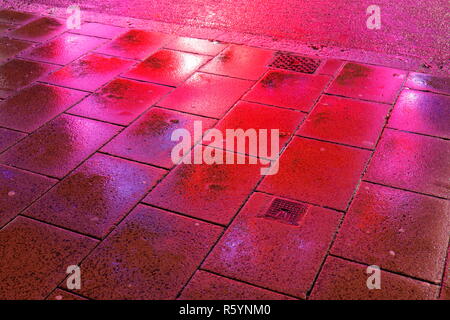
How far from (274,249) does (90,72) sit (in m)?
3.00

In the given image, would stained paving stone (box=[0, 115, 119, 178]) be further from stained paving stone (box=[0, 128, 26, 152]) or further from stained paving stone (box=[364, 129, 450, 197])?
stained paving stone (box=[364, 129, 450, 197])

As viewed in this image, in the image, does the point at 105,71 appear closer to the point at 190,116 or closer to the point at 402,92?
the point at 190,116

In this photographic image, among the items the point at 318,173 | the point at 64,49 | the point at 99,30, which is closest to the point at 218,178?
the point at 318,173

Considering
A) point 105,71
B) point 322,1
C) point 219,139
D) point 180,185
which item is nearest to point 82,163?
point 180,185

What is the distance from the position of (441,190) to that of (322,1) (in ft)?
13.1

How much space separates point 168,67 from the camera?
5.02 meters

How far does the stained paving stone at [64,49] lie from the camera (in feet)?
17.3

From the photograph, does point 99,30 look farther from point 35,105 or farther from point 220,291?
point 220,291

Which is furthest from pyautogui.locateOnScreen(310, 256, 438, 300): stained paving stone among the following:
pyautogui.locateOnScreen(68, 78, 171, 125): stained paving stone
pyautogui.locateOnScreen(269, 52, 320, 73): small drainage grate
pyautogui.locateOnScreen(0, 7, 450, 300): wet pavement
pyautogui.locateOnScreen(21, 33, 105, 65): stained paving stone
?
pyautogui.locateOnScreen(21, 33, 105, 65): stained paving stone

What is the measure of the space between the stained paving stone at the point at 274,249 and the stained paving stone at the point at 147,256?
14 centimetres

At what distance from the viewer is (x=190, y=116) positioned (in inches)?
167

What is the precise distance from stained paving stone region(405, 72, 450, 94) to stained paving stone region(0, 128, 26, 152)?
11.6ft

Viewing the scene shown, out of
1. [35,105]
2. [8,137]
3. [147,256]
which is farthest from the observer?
[35,105]
